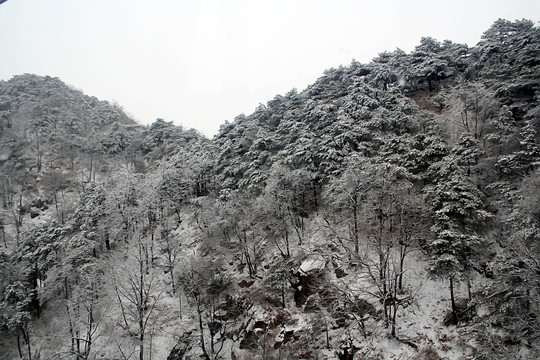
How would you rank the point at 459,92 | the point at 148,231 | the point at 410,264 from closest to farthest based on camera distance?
the point at 410,264 → the point at 459,92 → the point at 148,231

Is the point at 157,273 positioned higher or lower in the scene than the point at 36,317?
higher

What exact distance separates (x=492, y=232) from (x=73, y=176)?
5812 cm

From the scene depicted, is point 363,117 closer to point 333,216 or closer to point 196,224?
point 333,216

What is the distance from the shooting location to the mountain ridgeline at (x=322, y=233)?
1723 cm

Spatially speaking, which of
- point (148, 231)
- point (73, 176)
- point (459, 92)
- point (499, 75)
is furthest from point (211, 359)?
point (73, 176)

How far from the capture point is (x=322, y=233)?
27062mm

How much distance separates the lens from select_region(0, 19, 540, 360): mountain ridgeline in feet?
56.5

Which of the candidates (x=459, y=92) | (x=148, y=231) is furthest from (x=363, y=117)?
(x=148, y=231)

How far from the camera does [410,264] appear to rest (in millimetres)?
21641

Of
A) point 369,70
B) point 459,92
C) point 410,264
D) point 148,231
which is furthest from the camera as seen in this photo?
point 369,70

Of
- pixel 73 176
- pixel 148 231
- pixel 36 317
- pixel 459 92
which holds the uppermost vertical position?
pixel 459 92

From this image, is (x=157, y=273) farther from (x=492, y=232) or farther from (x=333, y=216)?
(x=492, y=232)

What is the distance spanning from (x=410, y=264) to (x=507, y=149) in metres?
11.8

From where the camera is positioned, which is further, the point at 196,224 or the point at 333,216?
the point at 196,224
